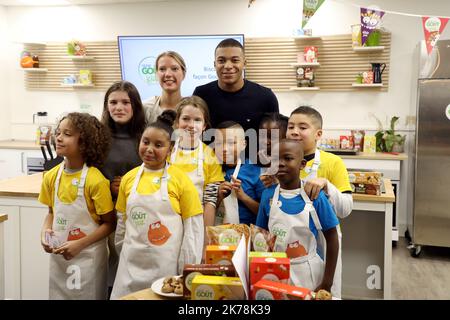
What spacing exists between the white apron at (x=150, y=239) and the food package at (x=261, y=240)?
14.6 inches

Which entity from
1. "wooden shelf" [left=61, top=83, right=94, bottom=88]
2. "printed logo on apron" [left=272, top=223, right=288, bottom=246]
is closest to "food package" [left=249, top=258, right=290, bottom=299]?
"printed logo on apron" [left=272, top=223, right=288, bottom=246]

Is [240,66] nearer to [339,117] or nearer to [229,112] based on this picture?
[229,112]

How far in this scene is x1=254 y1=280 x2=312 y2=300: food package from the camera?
3.61 feet

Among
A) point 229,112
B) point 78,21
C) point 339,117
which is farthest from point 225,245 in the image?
point 78,21

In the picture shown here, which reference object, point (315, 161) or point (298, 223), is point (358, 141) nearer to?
point (315, 161)

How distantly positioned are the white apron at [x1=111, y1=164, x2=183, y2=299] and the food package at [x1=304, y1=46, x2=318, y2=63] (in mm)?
3472

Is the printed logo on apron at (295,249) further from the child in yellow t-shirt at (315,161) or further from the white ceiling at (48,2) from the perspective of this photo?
the white ceiling at (48,2)

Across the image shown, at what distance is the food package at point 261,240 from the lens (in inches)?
57.7

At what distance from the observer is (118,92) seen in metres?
2.01

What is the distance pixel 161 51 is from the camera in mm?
5078

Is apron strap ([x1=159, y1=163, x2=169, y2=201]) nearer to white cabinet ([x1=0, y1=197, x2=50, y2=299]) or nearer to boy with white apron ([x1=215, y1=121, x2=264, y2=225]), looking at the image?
boy with white apron ([x1=215, y1=121, x2=264, y2=225])

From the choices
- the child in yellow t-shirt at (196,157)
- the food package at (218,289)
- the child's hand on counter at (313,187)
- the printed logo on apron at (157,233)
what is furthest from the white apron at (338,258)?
the food package at (218,289)

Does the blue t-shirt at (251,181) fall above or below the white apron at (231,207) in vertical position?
above
